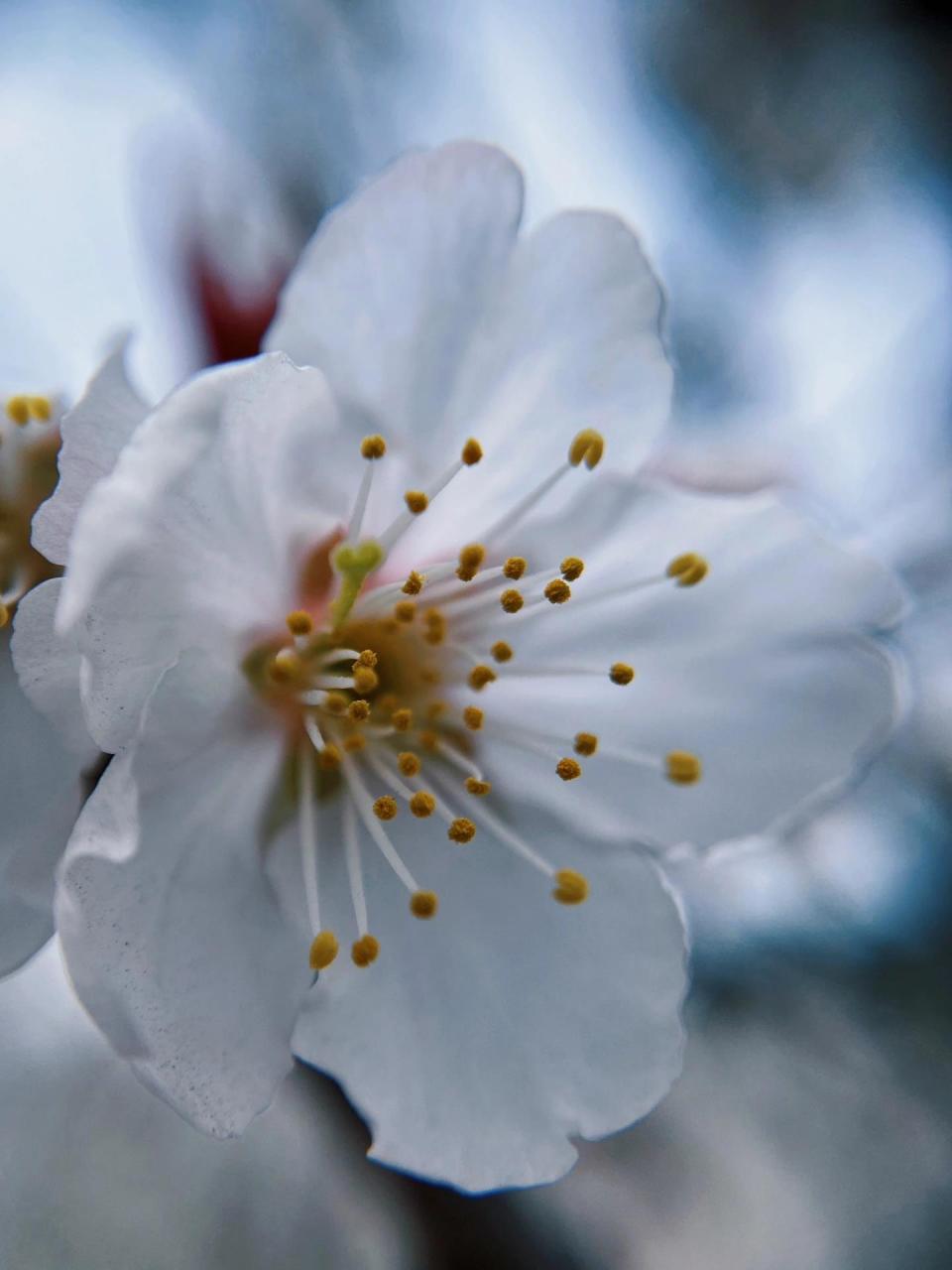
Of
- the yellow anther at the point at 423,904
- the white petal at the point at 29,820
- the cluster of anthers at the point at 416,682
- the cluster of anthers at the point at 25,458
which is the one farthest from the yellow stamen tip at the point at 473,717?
Answer: the cluster of anthers at the point at 25,458

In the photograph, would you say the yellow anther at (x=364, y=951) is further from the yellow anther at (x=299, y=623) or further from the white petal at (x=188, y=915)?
the yellow anther at (x=299, y=623)

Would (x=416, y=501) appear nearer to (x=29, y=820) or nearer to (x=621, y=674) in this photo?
(x=621, y=674)

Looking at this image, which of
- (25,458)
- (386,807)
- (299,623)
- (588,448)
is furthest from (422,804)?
(25,458)

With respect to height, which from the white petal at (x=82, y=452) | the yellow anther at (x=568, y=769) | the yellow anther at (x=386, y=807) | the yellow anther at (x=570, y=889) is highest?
the white petal at (x=82, y=452)

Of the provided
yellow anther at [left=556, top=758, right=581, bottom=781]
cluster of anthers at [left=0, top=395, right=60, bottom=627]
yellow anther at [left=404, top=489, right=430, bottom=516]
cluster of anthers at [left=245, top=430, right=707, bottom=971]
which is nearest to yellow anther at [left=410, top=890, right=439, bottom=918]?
cluster of anthers at [left=245, top=430, right=707, bottom=971]

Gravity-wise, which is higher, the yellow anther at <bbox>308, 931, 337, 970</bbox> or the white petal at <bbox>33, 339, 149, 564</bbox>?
the white petal at <bbox>33, 339, 149, 564</bbox>

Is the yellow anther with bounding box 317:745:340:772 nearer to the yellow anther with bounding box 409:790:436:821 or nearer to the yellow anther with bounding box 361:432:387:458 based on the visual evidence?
the yellow anther with bounding box 409:790:436:821
